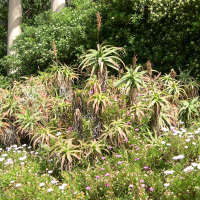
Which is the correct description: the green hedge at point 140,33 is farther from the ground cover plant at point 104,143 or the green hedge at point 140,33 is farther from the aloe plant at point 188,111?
the ground cover plant at point 104,143

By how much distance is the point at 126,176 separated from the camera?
12.0 feet

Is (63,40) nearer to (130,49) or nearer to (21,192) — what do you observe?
(130,49)

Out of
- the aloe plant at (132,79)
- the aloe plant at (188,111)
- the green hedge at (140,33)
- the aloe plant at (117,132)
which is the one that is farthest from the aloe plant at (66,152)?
the green hedge at (140,33)

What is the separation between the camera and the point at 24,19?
514 inches

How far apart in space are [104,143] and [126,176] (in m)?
0.90

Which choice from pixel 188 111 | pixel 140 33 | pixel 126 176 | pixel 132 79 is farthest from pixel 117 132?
pixel 140 33

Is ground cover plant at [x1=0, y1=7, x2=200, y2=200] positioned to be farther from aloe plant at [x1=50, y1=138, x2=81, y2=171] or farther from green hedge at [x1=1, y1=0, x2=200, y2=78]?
green hedge at [x1=1, y1=0, x2=200, y2=78]

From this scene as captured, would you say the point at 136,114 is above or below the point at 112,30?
below

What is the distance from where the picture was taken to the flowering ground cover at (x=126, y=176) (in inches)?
130

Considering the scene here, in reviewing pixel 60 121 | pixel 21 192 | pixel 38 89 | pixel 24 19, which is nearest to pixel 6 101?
pixel 38 89

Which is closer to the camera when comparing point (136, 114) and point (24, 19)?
point (136, 114)

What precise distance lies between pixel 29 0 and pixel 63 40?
626 cm

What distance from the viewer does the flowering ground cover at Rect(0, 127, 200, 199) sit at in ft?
10.8

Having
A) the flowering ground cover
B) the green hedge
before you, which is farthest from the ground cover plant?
the green hedge
